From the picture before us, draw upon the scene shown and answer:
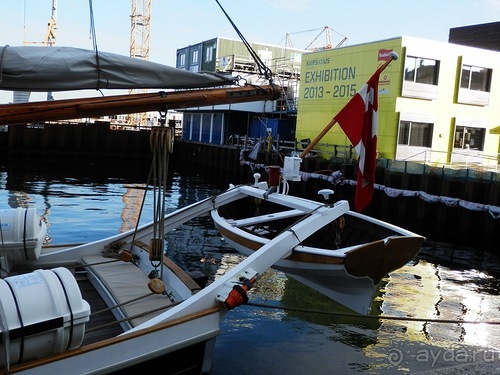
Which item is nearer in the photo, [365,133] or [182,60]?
[365,133]

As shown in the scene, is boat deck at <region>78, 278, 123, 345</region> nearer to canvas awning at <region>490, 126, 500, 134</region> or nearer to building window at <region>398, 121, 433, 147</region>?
building window at <region>398, 121, 433, 147</region>

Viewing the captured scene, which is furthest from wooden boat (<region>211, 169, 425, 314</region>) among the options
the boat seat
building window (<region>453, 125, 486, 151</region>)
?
building window (<region>453, 125, 486, 151</region>)

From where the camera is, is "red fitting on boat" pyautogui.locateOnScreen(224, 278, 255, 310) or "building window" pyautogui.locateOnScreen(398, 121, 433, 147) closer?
"red fitting on boat" pyautogui.locateOnScreen(224, 278, 255, 310)

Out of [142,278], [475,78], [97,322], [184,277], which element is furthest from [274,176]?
[475,78]

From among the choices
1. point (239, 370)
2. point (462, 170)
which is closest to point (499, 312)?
point (239, 370)

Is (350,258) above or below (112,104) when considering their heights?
below

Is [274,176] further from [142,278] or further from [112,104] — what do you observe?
[112,104]

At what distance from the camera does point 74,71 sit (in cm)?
646

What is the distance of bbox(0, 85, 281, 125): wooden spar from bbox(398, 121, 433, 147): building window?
24.0 meters

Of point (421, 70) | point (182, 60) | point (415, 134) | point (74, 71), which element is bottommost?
point (74, 71)

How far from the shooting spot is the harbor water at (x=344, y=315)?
26.0ft

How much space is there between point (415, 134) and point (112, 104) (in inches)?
1046

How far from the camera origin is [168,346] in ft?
18.1

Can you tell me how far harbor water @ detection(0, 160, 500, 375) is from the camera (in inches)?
311
